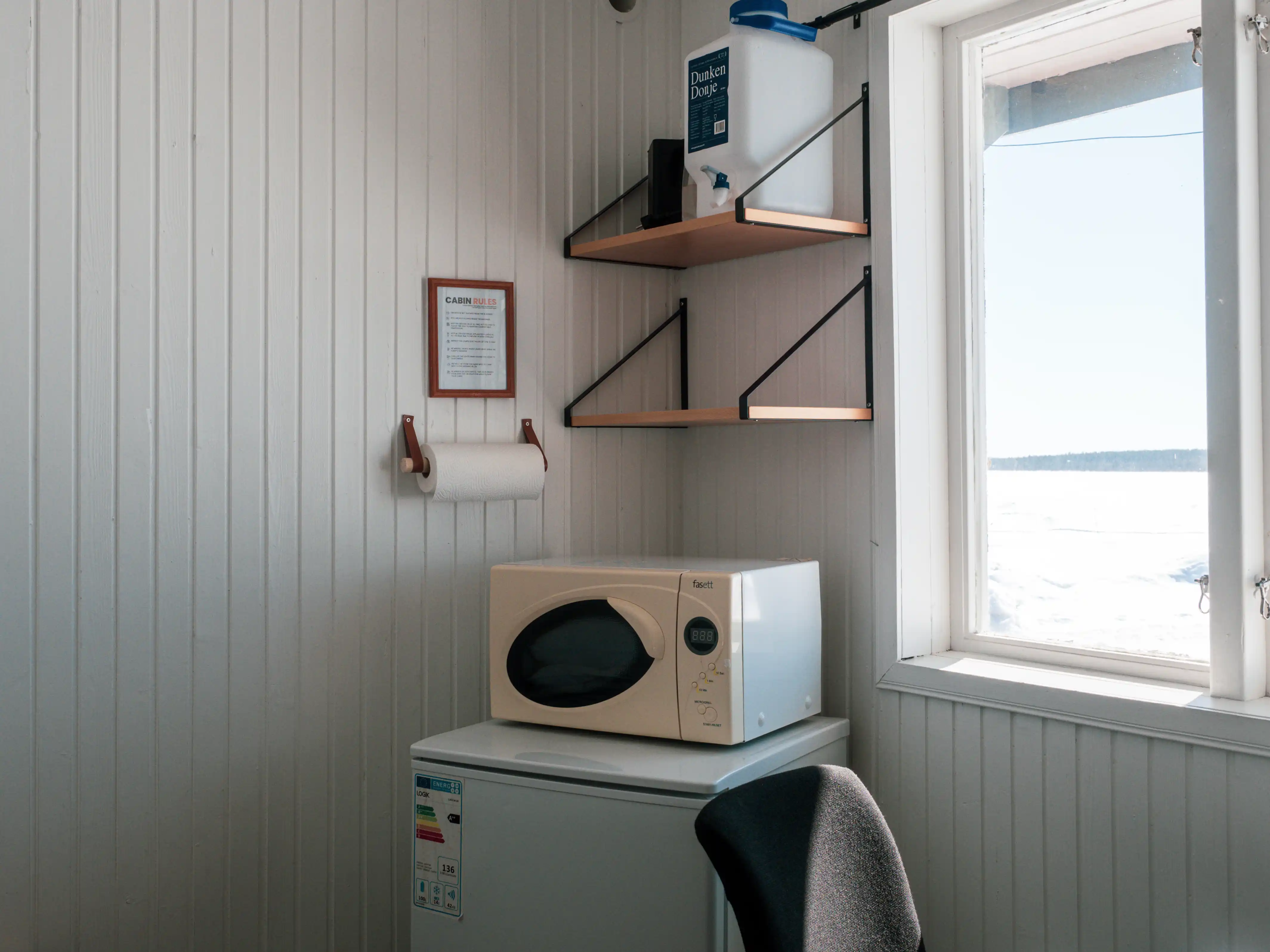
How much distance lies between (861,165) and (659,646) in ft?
3.24

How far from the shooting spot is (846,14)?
1.92m

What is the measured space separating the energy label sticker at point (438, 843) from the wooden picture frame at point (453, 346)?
72cm

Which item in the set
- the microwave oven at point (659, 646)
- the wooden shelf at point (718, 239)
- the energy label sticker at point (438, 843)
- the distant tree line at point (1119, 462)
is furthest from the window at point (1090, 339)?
the energy label sticker at point (438, 843)

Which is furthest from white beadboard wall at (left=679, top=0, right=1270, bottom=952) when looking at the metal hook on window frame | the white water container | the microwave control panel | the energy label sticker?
the energy label sticker

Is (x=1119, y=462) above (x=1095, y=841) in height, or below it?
above

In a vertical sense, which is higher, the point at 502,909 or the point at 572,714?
the point at 572,714

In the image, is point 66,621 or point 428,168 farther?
point 428,168

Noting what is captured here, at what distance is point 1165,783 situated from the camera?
1511 mm

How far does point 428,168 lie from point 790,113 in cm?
68

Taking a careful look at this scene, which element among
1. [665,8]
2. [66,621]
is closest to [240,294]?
[66,621]

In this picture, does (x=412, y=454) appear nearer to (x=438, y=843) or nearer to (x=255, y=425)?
(x=255, y=425)

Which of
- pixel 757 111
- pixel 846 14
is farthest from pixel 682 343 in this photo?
pixel 846 14

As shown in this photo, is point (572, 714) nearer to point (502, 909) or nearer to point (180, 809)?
point (502, 909)

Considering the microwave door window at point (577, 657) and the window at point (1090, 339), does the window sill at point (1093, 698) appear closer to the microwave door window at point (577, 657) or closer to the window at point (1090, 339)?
the window at point (1090, 339)
